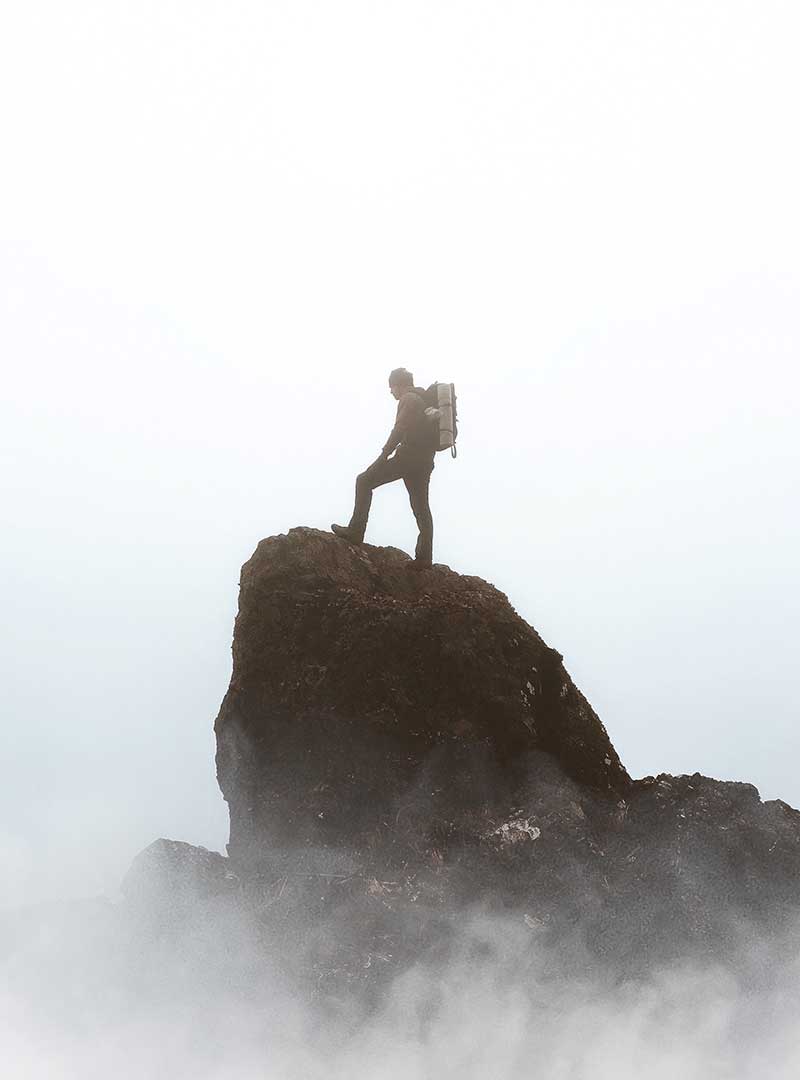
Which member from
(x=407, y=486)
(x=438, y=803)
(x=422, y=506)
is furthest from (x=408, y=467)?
Answer: (x=438, y=803)

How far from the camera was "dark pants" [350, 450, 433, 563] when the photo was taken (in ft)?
62.9

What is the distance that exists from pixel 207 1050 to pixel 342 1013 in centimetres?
224

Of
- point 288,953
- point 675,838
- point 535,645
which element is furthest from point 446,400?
point 288,953

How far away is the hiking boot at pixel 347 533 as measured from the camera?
19312 mm

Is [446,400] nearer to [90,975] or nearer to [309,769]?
[309,769]

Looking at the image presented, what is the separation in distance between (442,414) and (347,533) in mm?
2659

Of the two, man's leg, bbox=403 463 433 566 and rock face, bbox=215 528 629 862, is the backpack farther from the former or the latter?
rock face, bbox=215 528 629 862

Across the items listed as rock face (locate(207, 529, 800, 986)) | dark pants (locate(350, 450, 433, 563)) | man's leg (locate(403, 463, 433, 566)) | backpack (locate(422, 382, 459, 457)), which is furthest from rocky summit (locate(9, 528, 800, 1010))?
backpack (locate(422, 382, 459, 457))

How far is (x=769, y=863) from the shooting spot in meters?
17.2

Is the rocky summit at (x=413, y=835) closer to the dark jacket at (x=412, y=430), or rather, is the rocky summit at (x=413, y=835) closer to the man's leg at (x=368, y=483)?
the man's leg at (x=368, y=483)

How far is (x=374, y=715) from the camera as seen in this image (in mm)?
17109

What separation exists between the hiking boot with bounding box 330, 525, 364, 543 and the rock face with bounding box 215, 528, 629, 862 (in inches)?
34.3

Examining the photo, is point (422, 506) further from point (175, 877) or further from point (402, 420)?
point (175, 877)

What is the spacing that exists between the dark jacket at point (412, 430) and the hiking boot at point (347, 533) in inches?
59.3
